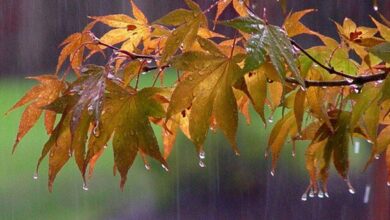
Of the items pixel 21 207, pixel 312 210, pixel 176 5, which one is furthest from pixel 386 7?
pixel 21 207

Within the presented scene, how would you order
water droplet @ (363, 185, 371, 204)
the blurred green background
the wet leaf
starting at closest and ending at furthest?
the wet leaf < water droplet @ (363, 185, 371, 204) < the blurred green background

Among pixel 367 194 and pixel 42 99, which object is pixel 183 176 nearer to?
pixel 367 194

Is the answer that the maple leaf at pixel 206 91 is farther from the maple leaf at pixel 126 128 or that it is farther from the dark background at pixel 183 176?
the dark background at pixel 183 176

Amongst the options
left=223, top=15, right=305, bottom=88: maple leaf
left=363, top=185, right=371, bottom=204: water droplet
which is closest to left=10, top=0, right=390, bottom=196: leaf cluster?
left=223, top=15, right=305, bottom=88: maple leaf

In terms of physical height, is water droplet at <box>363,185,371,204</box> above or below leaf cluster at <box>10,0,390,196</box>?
below

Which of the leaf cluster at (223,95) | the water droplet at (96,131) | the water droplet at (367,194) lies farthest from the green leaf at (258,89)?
the water droplet at (367,194)

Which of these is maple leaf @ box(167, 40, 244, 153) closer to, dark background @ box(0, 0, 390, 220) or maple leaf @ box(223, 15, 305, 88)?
maple leaf @ box(223, 15, 305, 88)

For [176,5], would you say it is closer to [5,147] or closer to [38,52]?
[38,52]
